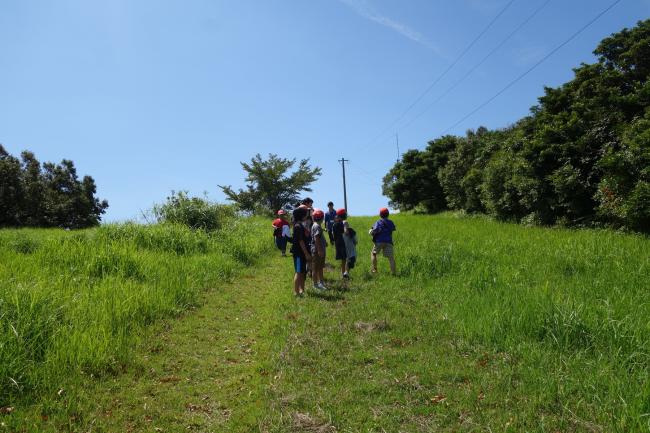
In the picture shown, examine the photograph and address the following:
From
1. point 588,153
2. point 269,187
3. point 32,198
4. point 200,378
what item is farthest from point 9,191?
point 588,153

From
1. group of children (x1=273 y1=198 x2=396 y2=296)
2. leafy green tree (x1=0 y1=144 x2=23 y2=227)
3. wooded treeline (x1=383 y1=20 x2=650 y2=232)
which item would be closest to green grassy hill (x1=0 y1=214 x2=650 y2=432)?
group of children (x1=273 y1=198 x2=396 y2=296)

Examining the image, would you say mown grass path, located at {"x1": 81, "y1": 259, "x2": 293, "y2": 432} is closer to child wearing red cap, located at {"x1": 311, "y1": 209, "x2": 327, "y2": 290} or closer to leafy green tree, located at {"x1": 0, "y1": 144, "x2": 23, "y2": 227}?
child wearing red cap, located at {"x1": 311, "y1": 209, "x2": 327, "y2": 290}

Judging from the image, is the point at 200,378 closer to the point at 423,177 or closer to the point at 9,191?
the point at 423,177

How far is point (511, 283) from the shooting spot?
7559mm

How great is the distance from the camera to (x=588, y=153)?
15.8 meters

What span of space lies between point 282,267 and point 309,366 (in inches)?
330

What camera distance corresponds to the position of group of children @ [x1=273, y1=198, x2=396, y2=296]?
8.79 m

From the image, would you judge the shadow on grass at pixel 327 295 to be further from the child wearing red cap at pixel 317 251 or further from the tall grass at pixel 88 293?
the tall grass at pixel 88 293

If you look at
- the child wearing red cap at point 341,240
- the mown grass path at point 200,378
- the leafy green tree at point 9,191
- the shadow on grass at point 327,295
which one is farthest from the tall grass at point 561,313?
the leafy green tree at point 9,191

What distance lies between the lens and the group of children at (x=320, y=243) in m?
8.79

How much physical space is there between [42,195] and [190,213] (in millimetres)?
32452

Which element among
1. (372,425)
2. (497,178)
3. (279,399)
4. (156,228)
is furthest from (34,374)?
(497,178)

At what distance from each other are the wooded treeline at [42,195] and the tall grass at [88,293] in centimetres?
3378

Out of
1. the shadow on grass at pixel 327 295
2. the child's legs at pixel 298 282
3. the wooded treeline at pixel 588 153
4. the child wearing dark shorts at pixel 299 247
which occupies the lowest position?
the shadow on grass at pixel 327 295
